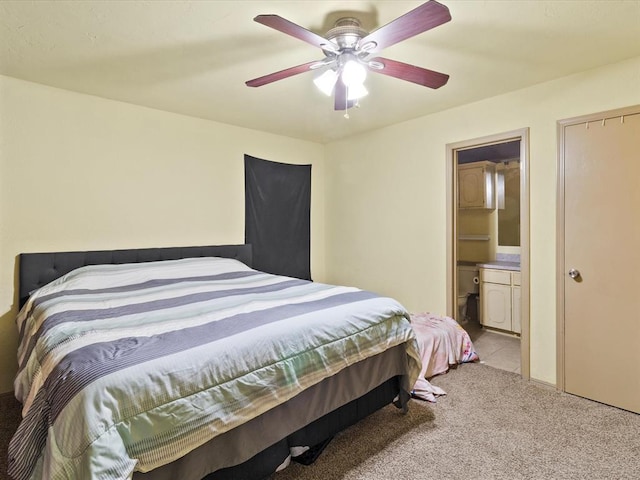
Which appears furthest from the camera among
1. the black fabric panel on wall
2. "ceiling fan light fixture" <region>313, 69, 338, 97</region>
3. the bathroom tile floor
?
the black fabric panel on wall

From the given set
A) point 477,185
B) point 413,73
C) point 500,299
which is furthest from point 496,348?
point 413,73

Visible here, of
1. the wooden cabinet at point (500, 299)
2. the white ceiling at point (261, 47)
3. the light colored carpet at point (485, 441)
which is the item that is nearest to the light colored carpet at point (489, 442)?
the light colored carpet at point (485, 441)

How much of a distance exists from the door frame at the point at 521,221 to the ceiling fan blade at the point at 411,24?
66.1 inches

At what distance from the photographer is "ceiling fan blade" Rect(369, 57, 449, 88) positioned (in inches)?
73.6

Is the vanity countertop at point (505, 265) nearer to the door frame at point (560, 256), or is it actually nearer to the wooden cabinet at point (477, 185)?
the wooden cabinet at point (477, 185)

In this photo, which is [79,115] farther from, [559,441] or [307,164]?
[559,441]

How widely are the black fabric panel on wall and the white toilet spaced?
1.93 metres

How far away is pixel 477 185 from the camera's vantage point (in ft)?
13.9

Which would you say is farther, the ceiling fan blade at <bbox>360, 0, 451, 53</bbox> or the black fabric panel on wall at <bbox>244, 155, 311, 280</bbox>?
the black fabric panel on wall at <bbox>244, 155, 311, 280</bbox>

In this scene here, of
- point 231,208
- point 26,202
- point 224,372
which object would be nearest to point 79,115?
point 26,202

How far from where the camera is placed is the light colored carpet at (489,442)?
173 cm

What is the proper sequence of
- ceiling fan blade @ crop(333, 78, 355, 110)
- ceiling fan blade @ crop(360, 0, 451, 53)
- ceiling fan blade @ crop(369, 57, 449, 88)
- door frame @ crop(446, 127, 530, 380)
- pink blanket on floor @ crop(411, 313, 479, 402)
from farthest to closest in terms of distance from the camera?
1. door frame @ crop(446, 127, 530, 380)
2. pink blanket on floor @ crop(411, 313, 479, 402)
3. ceiling fan blade @ crop(333, 78, 355, 110)
4. ceiling fan blade @ crop(369, 57, 449, 88)
5. ceiling fan blade @ crop(360, 0, 451, 53)

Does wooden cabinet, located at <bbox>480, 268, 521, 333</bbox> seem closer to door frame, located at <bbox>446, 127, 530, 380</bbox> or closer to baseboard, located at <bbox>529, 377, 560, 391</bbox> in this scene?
door frame, located at <bbox>446, 127, 530, 380</bbox>

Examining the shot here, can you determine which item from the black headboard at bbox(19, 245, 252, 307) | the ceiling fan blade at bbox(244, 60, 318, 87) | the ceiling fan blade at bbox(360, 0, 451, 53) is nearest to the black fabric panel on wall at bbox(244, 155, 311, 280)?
the black headboard at bbox(19, 245, 252, 307)
